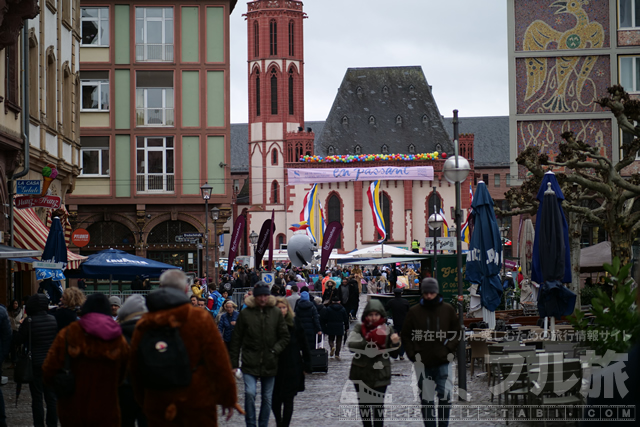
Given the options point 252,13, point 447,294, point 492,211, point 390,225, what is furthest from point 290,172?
point 492,211

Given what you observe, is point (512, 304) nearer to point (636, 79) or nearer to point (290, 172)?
point (636, 79)

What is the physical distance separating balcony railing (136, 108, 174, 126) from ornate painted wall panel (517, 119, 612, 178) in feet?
51.8

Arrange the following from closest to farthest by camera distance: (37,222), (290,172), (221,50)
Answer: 1. (37,222)
2. (221,50)
3. (290,172)

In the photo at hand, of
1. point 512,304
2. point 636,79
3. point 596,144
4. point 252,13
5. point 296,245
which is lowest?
point 512,304

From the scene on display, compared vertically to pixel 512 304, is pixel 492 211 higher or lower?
higher

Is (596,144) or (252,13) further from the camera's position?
(252,13)

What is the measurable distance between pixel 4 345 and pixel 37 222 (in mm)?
11095

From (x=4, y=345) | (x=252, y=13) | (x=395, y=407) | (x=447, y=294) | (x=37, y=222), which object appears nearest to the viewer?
(x=4, y=345)

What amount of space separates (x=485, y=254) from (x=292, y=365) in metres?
7.74

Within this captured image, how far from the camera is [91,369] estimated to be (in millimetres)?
6434

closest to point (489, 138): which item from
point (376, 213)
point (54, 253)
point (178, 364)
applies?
point (376, 213)

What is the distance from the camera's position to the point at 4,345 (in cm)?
970

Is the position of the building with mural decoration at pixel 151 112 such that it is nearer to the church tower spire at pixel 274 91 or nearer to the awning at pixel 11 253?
the awning at pixel 11 253

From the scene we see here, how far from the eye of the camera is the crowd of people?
18.5 ft
